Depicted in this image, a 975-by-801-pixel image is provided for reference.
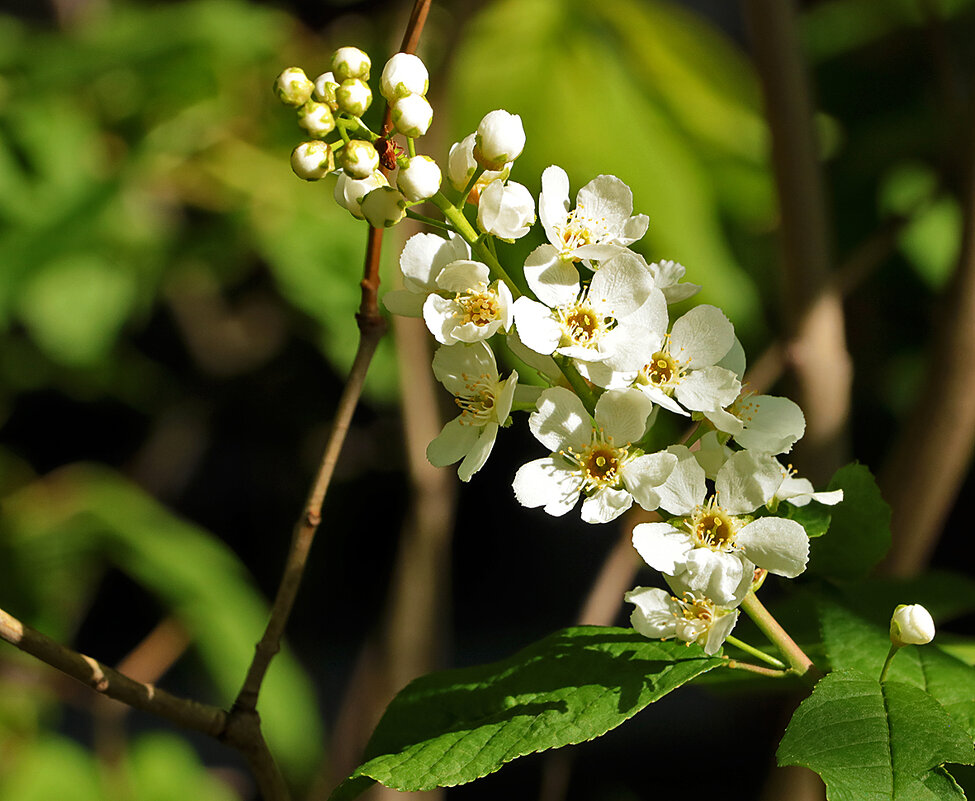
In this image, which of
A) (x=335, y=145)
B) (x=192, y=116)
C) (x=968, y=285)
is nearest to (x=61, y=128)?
(x=192, y=116)

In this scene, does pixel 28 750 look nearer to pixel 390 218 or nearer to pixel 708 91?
pixel 390 218

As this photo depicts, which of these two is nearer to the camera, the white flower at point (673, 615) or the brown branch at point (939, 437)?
the white flower at point (673, 615)

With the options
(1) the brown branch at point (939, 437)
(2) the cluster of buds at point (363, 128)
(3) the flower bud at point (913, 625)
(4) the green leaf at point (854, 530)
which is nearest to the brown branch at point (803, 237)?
(1) the brown branch at point (939, 437)

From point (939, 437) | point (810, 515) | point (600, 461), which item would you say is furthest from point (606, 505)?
point (939, 437)

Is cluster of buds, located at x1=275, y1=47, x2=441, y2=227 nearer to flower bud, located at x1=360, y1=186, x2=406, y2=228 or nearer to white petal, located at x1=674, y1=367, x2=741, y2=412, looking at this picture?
flower bud, located at x1=360, y1=186, x2=406, y2=228

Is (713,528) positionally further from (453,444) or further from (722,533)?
(453,444)

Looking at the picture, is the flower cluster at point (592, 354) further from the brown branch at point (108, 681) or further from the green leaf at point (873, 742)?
the brown branch at point (108, 681)
